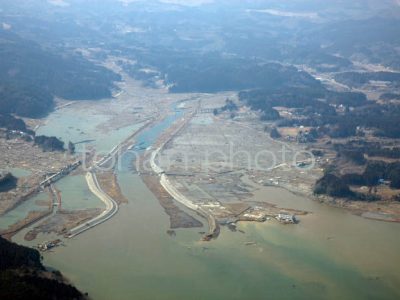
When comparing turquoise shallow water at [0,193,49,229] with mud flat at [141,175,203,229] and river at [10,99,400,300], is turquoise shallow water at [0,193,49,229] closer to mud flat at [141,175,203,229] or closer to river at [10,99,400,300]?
river at [10,99,400,300]

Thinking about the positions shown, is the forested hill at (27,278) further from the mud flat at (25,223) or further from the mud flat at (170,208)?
the mud flat at (170,208)

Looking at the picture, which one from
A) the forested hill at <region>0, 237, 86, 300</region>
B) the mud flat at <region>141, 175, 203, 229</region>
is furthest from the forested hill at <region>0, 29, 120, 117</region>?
the forested hill at <region>0, 237, 86, 300</region>

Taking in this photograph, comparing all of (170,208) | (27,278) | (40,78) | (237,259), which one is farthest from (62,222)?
(40,78)

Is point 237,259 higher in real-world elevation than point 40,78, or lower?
lower

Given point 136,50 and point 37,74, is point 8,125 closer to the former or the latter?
point 37,74

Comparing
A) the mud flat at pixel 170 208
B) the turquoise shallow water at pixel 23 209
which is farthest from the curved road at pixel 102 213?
the turquoise shallow water at pixel 23 209

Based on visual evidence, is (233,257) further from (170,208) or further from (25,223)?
(25,223)

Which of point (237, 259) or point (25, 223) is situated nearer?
point (237, 259)

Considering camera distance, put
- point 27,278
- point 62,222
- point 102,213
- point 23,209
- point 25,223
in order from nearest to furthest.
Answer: point 27,278 < point 25,223 < point 62,222 < point 102,213 < point 23,209
